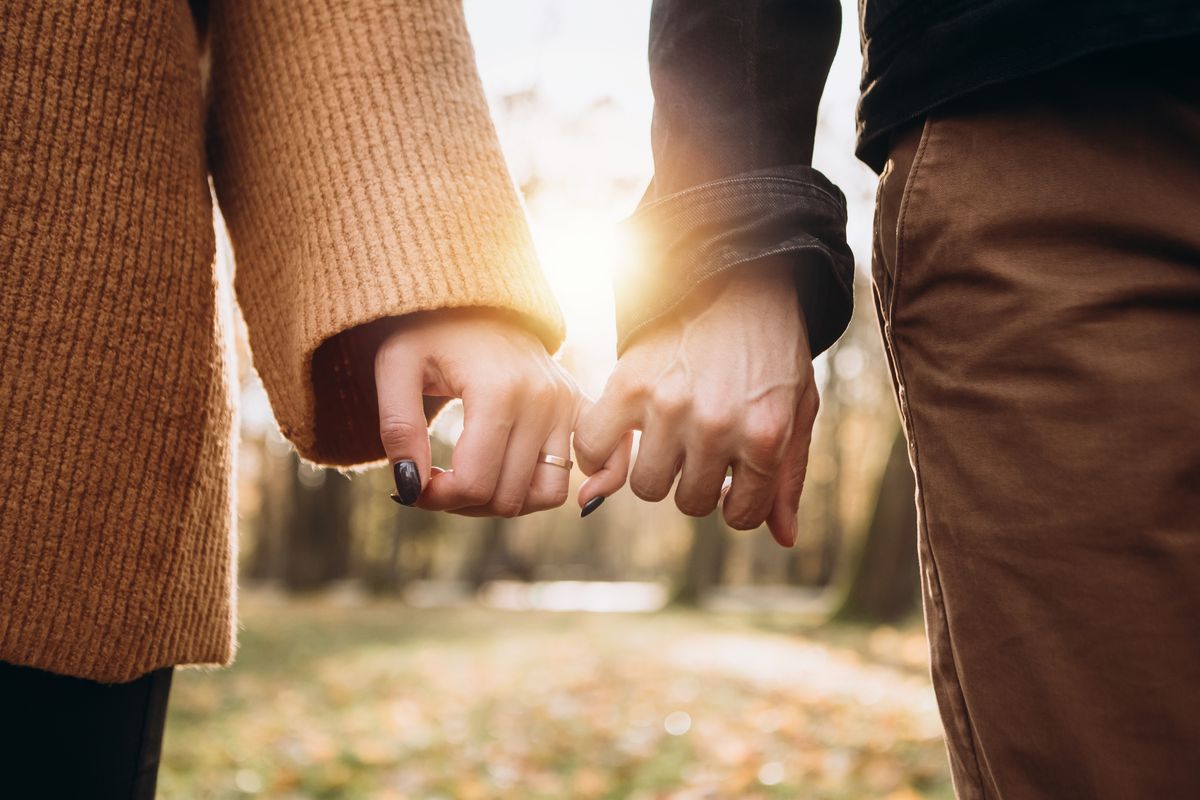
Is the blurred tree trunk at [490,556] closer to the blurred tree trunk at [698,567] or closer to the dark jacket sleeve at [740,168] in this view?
the blurred tree trunk at [698,567]

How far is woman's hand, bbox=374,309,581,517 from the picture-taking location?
3.47ft

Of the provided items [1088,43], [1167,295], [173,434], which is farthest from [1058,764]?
[173,434]

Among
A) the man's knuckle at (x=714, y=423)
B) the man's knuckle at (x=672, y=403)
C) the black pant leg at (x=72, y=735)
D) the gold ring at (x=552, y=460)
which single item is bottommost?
the black pant leg at (x=72, y=735)

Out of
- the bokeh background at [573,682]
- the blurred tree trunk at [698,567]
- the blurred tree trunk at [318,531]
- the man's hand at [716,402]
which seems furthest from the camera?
the blurred tree trunk at [318,531]

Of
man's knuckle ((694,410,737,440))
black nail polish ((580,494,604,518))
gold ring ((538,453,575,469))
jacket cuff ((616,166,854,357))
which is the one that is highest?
jacket cuff ((616,166,854,357))

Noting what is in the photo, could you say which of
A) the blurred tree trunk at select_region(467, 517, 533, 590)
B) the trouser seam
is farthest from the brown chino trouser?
the blurred tree trunk at select_region(467, 517, 533, 590)

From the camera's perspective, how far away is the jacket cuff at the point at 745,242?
117cm

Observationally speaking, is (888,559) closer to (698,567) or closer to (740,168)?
(698,567)

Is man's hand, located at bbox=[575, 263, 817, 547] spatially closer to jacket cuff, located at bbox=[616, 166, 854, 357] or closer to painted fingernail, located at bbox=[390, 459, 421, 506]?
jacket cuff, located at bbox=[616, 166, 854, 357]

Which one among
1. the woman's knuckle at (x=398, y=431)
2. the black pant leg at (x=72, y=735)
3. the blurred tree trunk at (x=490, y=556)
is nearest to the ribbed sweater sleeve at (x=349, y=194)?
the woman's knuckle at (x=398, y=431)

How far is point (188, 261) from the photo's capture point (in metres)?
1.13

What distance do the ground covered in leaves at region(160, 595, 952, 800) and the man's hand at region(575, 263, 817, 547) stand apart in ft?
9.86

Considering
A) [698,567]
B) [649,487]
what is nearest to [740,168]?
[649,487]

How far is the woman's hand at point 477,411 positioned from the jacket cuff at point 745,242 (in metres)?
0.18
